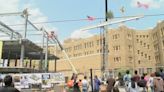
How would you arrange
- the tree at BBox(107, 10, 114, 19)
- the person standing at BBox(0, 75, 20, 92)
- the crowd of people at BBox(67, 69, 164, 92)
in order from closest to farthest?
the person standing at BBox(0, 75, 20, 92) < the crowd of people at BBox(67, 69, 164, 92) < the tree at BBox(107, 10, 114, 19)

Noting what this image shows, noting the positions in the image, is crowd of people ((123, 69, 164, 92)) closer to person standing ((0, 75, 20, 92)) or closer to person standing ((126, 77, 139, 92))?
person standing ((126, 77, 139, 92))

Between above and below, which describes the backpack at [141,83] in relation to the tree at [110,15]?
below

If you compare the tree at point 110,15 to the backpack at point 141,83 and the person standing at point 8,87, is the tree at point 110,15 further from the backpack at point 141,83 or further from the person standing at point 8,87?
the person standing at point 8,87

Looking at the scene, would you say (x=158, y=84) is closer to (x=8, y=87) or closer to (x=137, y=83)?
(x=137, y=83)

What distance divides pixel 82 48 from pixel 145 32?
23.7 metres

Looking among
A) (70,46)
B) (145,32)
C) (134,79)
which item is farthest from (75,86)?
(70,46)

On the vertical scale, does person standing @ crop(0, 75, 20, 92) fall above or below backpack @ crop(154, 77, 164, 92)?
above

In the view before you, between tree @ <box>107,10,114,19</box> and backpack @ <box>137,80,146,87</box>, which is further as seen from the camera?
tree @ <box>107,10,114,19</box>

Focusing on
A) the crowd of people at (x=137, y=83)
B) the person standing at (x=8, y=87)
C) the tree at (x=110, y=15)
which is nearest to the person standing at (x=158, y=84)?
the crowd of people at (x=137, y=83)

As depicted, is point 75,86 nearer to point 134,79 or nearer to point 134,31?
point 134,79

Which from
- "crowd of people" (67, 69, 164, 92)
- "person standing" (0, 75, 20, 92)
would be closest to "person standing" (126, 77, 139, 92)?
"crowd of people" (67, 69, 164, 92)

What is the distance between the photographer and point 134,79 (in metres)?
16.8

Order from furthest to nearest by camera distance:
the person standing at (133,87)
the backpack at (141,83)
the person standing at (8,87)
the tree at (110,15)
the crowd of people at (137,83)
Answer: the tree at (110,15) < the person standing at (133,87) < the backpack at (141,83) < the crowd of people at (137,83) < the person standing at (8,87)

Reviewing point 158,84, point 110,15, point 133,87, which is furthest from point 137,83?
point 110,15
